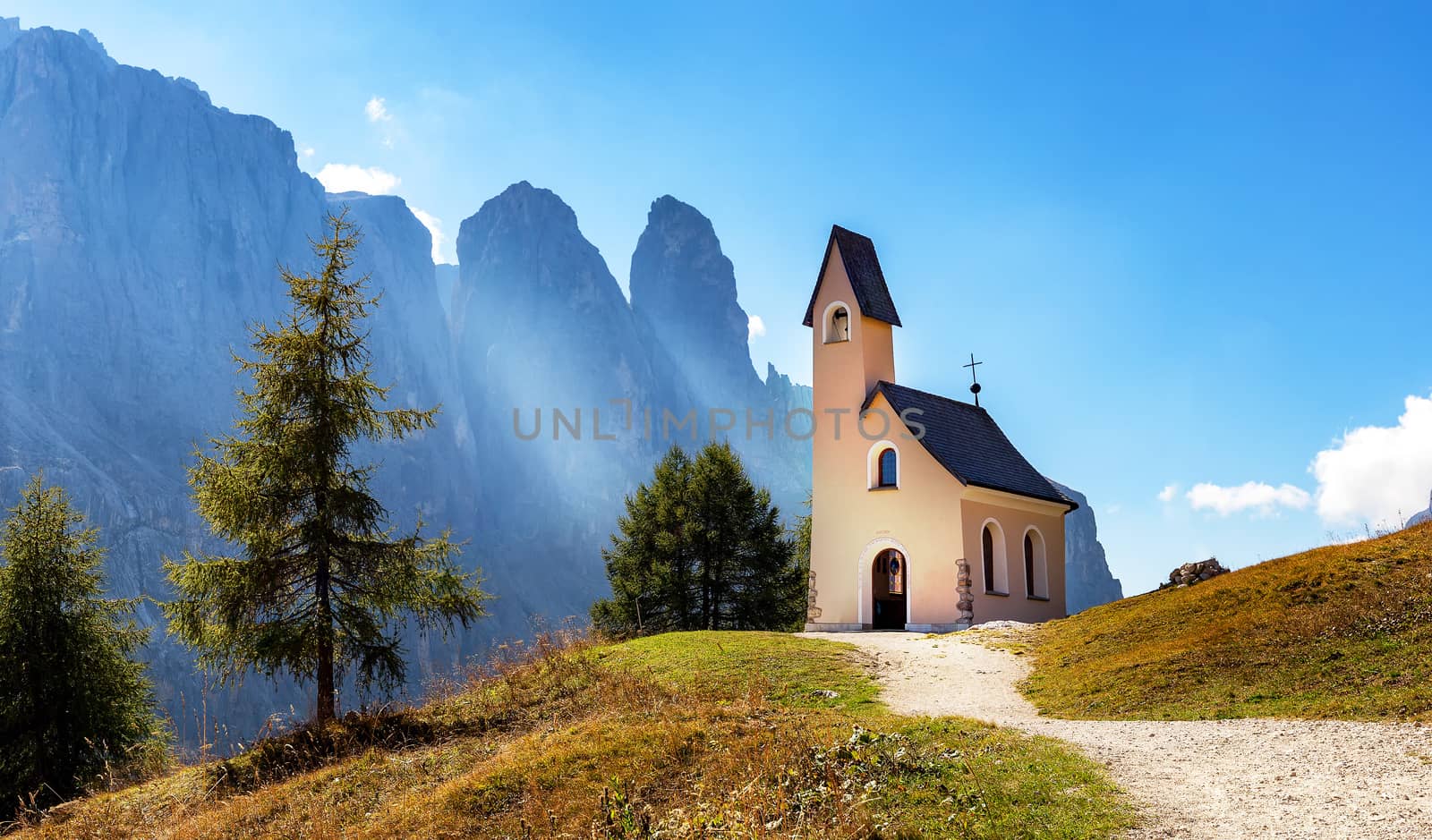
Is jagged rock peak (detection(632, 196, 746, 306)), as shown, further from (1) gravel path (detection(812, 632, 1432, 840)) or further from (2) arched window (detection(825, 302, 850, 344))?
(1) gravel path (detection(812, 632, 1432, 840))

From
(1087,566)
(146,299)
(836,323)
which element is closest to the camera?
(836,323)

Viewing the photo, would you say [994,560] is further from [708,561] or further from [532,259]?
[532,259]

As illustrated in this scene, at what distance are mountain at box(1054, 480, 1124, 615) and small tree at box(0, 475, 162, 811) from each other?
156 m

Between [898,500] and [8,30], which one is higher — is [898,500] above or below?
below

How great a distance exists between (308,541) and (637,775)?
851cm

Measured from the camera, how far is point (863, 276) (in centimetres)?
2706

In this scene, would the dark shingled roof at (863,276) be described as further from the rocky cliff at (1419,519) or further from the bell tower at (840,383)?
the rocky cliff at (1419,519)

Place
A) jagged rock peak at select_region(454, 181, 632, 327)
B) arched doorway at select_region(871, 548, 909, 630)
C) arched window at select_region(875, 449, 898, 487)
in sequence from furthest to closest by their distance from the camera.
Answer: jagged rock peak at select_region(454, 181, 632, 327) → arched doorway at select_region(871, 548, 909, 630) → arched window at select_region(875, 449, 898, 487)

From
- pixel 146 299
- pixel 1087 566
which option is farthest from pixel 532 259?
pixel 1087 566

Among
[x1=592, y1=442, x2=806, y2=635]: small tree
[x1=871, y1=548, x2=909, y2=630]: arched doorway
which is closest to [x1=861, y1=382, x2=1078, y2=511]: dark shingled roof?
[x1=871, y1=548, x2=909, y2=630]: arched doorway

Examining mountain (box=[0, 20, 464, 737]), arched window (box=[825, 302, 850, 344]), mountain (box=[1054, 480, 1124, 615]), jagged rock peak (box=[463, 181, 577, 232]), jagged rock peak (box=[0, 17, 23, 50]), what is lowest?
mountain (box=[1054, 480, 1124, 615])

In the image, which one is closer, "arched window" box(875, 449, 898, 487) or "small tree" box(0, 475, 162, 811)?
"small tree" box(0, 475, 162, 811)

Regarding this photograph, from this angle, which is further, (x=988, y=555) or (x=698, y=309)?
(x=698, y=309)

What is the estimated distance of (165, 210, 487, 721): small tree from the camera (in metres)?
14.4
